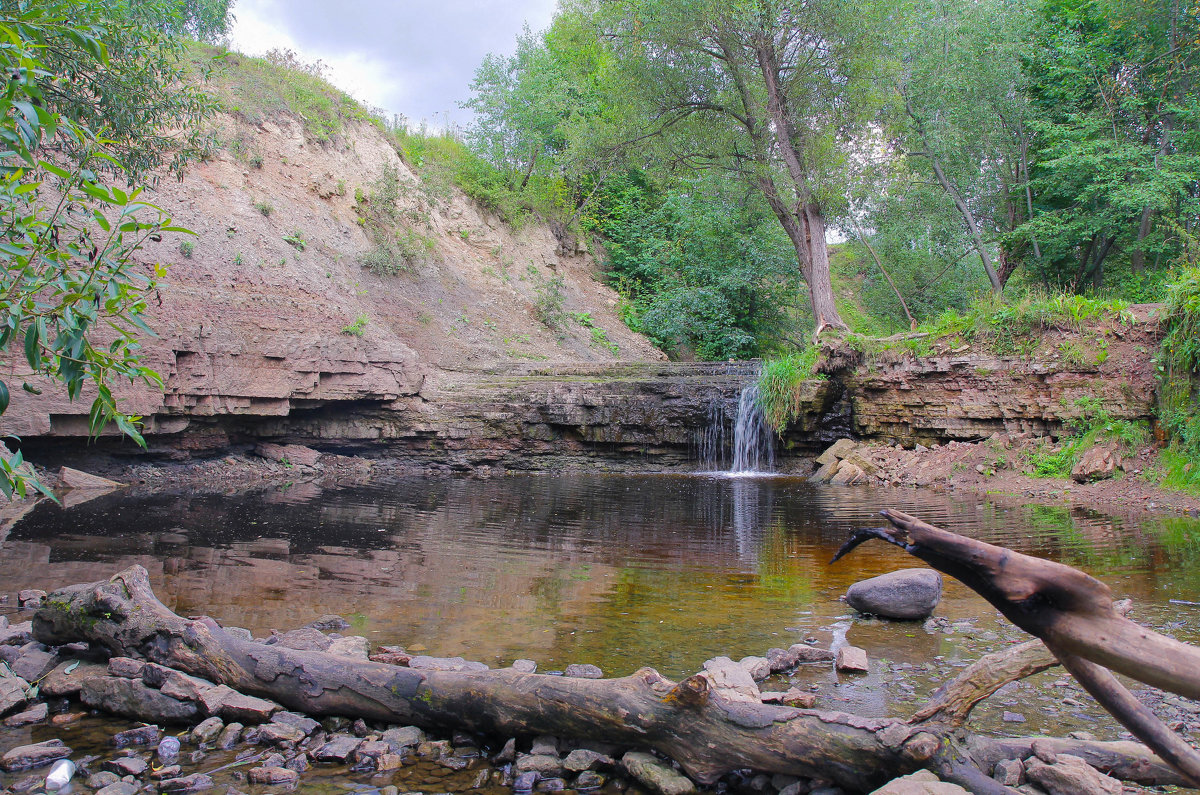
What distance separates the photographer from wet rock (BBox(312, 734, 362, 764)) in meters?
2.86

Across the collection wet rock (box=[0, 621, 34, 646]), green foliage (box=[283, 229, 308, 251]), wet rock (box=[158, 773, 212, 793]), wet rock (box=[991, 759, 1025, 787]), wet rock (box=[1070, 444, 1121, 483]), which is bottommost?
wet rock (box=[158, 773, 212, 793])

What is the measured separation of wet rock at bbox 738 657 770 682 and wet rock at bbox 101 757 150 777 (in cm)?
268

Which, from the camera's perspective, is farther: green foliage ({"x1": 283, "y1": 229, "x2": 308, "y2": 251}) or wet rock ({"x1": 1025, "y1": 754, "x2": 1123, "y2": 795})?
green foliage ({"x1": 283, "y1": 229, "x2": 308, "y2": 251})

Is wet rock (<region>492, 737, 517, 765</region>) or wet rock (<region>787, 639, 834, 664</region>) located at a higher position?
wet rock (<region>787, 639, 834, 664</region>)

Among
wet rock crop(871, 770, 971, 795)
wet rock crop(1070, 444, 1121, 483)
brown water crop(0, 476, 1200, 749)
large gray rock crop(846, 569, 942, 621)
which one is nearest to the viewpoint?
wet rock crop(871, 770, 971, 795)

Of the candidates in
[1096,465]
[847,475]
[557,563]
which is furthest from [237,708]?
[1096,465]

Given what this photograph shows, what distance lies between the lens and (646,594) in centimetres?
527

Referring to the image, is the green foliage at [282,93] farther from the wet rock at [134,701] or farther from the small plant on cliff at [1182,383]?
the small plant on cliff at [1182,383]

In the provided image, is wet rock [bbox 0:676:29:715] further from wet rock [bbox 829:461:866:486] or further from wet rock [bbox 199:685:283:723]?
wet rock [bbox 829:461:866:486]

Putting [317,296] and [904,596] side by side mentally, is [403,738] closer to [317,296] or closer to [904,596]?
[904,596]

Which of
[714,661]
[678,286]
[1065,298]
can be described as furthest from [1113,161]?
[714,661]

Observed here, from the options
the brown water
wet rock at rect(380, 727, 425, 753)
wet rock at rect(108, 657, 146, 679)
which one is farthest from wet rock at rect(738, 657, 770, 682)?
wet rock at rect(108, 657, 146, 679)

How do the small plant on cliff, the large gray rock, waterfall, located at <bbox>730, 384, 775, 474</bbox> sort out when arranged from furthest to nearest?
waterfall, located at <bbox>730, 384, 775, 474</bbox>, the small plant on cliff, the large gray rock

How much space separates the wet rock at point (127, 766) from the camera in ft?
8.92
